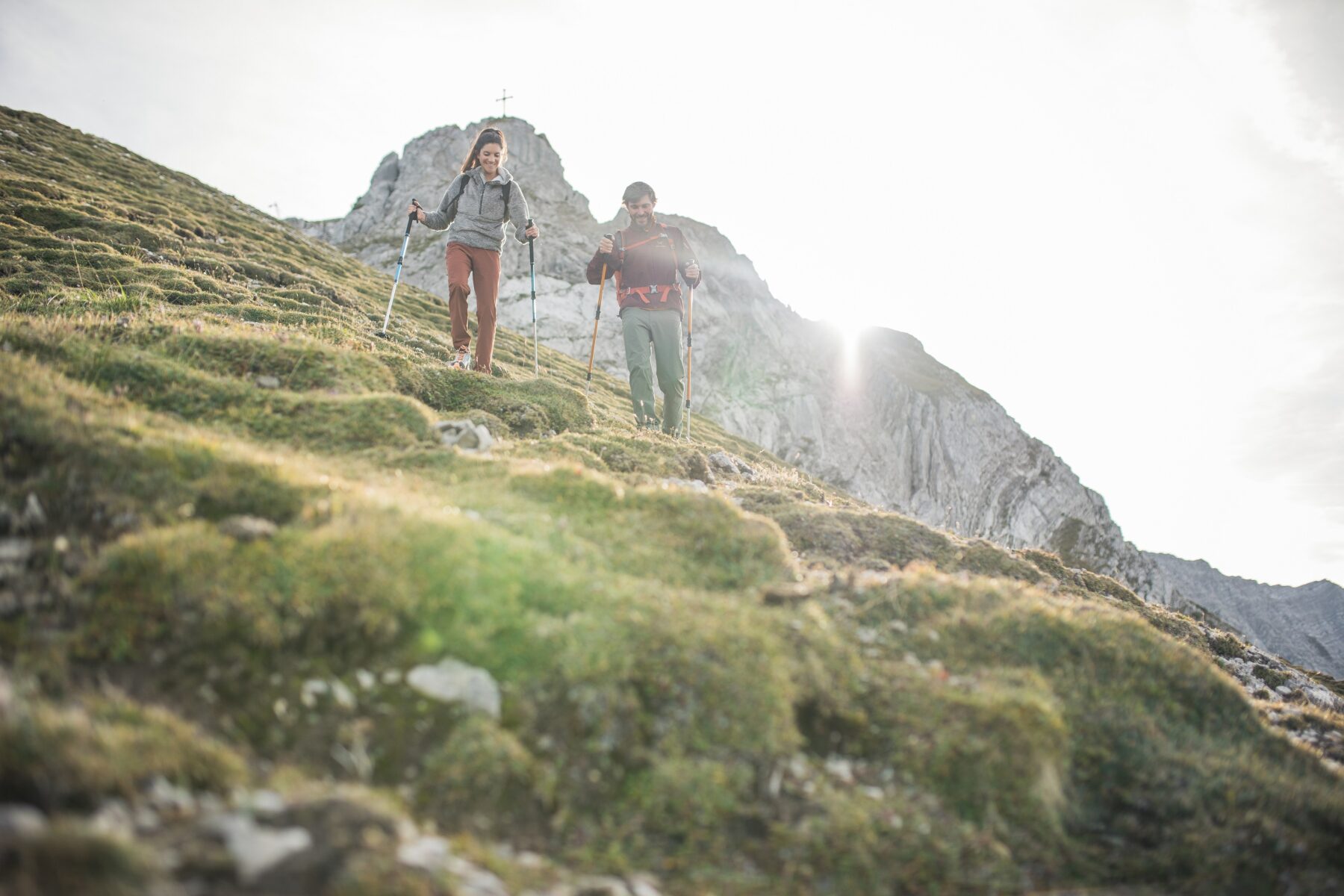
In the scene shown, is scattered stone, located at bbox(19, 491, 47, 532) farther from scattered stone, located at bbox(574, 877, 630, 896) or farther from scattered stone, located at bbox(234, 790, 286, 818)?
scattered stone, located at bbox(574, 877, 630, 896)

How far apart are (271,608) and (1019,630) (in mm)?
6610

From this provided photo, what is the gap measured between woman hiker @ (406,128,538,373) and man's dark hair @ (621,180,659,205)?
260 cm

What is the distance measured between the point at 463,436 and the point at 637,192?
902 centimetres

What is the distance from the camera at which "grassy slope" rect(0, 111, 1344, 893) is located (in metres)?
4.11

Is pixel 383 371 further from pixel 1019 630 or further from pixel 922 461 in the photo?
pixel 922 461

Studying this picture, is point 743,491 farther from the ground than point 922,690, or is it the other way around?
point 743,491

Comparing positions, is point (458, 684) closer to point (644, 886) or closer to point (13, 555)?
point (644, 886)

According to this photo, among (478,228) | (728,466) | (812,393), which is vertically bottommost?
(728,466)

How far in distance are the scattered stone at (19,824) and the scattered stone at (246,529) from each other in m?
2.71

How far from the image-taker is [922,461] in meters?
134

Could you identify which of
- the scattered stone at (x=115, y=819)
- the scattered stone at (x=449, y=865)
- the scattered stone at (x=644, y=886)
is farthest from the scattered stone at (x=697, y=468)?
the scattered stone at (x=115, y=819)

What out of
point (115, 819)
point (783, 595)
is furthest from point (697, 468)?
point (115, 819)

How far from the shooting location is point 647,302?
52.7 feet

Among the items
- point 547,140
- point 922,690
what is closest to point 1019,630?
point 922,690
